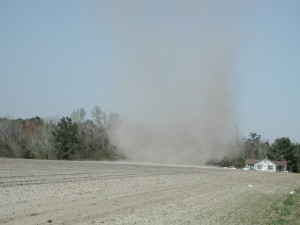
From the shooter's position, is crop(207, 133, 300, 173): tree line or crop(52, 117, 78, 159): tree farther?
crop(207, 133, 300, 173): tree line

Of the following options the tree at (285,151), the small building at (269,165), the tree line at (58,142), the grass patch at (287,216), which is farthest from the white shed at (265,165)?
the grass patch at (287,216)

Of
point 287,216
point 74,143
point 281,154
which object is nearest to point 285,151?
point 281,154

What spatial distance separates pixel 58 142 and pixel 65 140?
1867 millimetres

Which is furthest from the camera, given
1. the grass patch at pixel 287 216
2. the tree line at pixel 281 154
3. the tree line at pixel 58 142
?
the tree line at pixel 281 154

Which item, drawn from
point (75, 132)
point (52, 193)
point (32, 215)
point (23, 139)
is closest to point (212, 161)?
point (75, 132)

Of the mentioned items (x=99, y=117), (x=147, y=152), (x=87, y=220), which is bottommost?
(x=87, y=220)

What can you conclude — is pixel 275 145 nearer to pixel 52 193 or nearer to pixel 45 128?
pixel 45 128

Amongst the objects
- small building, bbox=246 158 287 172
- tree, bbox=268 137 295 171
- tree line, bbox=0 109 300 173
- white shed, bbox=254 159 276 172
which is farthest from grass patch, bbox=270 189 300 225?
tree, bbox=268 137 295 171

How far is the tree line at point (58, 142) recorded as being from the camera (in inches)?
4653

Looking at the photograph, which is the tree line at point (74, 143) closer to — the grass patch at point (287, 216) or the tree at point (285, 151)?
the tree at point (285, 151)

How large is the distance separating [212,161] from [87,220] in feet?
318

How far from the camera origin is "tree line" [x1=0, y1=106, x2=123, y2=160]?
118 m

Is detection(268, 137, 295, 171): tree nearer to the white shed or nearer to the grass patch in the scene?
the white shed

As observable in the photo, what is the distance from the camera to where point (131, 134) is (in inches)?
4281
